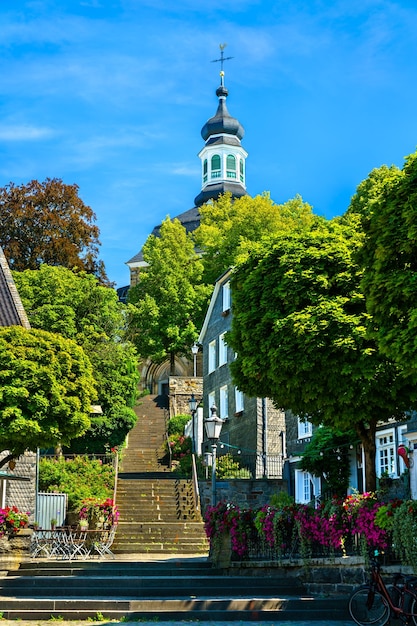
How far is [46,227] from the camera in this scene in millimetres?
47688

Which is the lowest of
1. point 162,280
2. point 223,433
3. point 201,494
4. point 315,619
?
point 315,619

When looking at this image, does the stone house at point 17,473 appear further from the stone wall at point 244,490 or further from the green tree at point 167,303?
the green tree at point 167,303

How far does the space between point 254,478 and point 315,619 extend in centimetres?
1740

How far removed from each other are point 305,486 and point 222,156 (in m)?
48.7

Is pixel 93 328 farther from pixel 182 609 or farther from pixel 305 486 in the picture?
pixel 182 609

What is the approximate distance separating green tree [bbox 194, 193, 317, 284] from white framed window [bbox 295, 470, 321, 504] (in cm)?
1840

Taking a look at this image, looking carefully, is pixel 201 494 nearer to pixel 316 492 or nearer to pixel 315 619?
pixel 316 492

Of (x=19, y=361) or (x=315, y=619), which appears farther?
(x=19, y=361)

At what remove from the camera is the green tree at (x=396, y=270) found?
1382cm

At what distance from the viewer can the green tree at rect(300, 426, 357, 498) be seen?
2788 cm

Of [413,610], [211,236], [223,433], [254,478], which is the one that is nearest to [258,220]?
[211,236]

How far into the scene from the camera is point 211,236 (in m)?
55.8

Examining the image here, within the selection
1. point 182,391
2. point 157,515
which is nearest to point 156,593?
point 157,515

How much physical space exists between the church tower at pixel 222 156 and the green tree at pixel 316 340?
183ft
